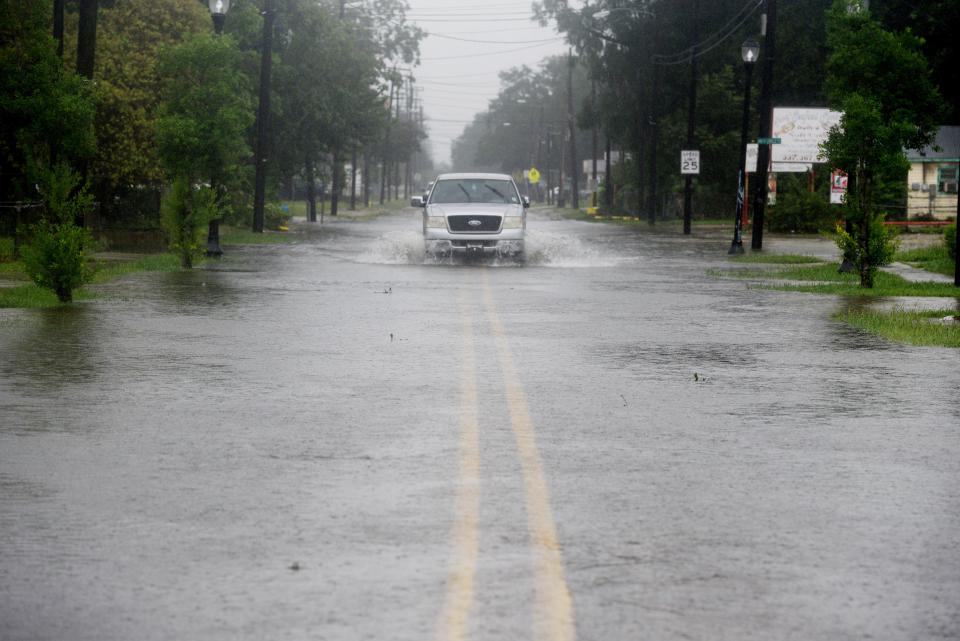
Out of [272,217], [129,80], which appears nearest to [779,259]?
[129,80]

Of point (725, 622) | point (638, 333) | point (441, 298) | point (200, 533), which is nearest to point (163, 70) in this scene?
point (441, 298)

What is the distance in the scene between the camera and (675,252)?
121 feet

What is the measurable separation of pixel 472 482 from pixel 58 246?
38.9 feet

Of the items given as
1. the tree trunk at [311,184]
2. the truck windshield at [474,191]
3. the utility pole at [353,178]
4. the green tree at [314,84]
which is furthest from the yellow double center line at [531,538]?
the utility pole at [353,178]

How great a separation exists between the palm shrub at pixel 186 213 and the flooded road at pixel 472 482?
860cm

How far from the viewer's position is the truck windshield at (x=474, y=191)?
1230 inches

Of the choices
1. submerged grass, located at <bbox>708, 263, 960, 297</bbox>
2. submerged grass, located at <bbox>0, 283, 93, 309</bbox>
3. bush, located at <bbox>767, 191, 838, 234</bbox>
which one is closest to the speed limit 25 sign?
bush, located at <bbox>767, 191, 838, 234</bbox>

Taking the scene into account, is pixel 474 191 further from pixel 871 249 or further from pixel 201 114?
pixel 871 249

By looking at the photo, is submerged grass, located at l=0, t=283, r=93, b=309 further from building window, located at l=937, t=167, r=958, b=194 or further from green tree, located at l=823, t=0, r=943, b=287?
building window, located at l=937, t=167, r=958, b=194

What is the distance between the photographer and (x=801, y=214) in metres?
53.4

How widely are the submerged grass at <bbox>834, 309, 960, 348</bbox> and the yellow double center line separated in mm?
5998

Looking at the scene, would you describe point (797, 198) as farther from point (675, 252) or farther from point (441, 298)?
point (441, 298)

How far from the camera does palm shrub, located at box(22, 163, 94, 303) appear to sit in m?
18.8

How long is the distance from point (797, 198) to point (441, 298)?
35.0 m
